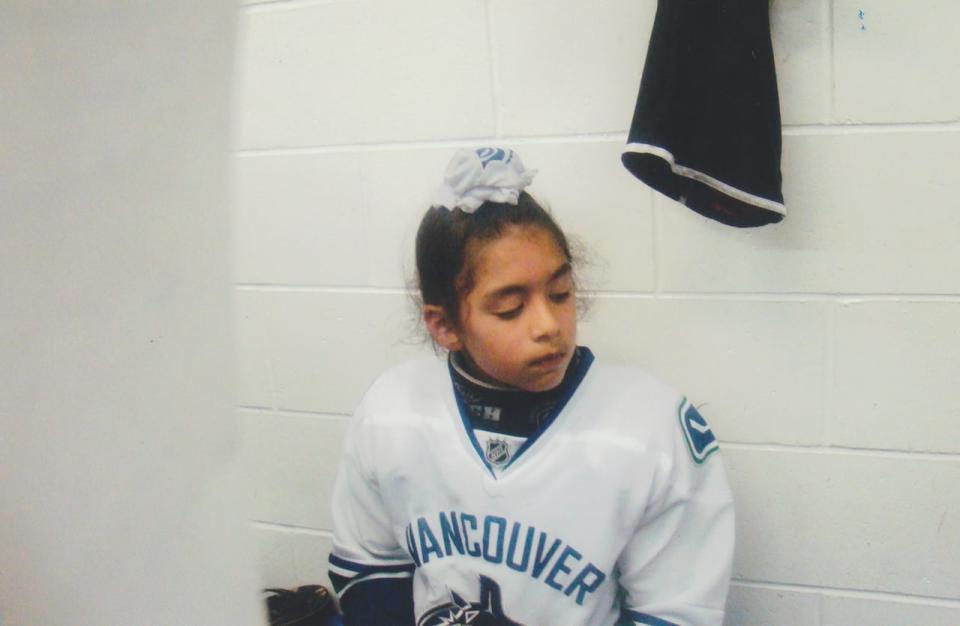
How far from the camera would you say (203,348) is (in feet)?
0.76

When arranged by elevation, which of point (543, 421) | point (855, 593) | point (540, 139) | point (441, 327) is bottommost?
point (855, 593)

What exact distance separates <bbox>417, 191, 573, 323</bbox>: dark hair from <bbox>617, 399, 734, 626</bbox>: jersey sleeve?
29 cm

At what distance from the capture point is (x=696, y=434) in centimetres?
103

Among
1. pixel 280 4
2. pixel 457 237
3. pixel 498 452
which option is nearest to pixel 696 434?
pixel 498 452

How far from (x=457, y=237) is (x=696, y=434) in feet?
1.25

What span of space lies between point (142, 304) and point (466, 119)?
38.5 inches

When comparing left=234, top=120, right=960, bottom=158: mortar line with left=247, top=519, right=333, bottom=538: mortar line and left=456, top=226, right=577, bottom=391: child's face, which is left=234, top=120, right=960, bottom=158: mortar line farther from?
left=247, top=519, right=333, bottom=538: mortar line

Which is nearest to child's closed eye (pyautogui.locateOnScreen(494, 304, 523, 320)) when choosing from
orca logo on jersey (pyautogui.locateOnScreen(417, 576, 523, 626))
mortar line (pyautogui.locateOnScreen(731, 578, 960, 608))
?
orca logo on jersey (pyautogui.locateOnScreen(417, 576, 523, 626))

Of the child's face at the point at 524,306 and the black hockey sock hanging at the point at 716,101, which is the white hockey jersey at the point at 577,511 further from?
the black hockey sock hanging at the point at 716,101

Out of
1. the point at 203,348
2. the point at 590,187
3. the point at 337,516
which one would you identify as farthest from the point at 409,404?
the point at 203,348

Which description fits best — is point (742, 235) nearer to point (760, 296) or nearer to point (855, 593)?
point (760, 296)

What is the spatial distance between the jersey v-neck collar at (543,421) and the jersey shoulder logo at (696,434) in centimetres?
13

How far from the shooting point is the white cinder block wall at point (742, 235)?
1014mm

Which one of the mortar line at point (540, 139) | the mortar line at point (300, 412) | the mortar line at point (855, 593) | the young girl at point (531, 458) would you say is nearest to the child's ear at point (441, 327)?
the young girl at point (531, 458)
